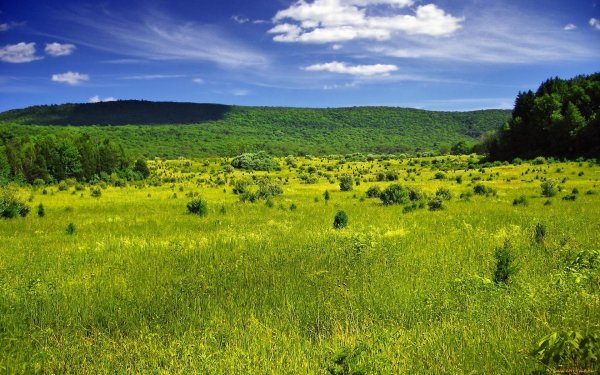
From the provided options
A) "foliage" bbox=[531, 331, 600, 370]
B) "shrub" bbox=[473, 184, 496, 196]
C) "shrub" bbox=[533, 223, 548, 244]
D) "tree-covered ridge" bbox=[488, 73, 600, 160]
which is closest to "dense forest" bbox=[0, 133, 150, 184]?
"shrub" bbox=[473, 184, 496, 196]

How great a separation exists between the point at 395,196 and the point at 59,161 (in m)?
50.5

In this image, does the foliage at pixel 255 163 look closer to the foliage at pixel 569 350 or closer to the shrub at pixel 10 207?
the shrub at pixel 10 207

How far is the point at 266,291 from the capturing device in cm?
831

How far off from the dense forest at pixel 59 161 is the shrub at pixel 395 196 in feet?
148

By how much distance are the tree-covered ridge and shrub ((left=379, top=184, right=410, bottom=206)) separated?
41.6m

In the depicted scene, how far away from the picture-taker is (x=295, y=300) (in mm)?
7957

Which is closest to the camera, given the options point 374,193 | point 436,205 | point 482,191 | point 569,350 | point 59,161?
point 569,350

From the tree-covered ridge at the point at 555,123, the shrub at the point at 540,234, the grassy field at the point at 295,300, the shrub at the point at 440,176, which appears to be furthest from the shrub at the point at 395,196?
the tree-covered ridge at the point at 555,123

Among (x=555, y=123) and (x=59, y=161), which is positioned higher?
(x=555, y=123)

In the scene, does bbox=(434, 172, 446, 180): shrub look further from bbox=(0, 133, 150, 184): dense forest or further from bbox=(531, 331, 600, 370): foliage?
bbox=(531, 331, 600, 370): foliage

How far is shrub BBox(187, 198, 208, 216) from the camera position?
23077 mm

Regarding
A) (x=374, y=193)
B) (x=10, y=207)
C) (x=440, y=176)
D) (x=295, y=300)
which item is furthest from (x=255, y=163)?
(x=295, y=300)

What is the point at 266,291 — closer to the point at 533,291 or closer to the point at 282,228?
the point at 533,291

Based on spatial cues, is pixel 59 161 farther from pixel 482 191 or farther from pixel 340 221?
pixel 482 191
